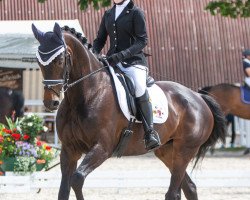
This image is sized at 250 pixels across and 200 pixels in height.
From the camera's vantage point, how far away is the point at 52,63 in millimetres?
6578

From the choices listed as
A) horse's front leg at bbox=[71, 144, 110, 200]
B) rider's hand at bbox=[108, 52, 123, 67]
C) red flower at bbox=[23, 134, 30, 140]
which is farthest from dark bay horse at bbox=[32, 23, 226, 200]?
red flower at bbox=[23, 134, 30, 140]

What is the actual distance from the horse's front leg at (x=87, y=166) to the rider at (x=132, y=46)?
0.69 m

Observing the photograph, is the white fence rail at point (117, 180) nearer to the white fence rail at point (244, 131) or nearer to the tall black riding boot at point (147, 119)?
the tall black riding boot at point (147, 119)

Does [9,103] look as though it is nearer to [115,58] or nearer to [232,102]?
[232,102]

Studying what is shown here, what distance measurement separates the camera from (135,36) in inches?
292

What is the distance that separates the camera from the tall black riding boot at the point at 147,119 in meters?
7.32

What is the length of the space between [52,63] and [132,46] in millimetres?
1022

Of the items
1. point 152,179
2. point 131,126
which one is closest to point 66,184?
point 131,126

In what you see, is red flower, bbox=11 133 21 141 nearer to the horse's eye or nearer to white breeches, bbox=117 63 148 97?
white breeches, bbox=117 63 148 97

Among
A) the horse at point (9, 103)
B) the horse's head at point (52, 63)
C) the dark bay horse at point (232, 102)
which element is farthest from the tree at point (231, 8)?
the horse's head at point (52, 63)

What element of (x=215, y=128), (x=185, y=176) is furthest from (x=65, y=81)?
(x=215, y=128)

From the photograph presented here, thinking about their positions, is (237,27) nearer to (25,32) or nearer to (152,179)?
(25,32)

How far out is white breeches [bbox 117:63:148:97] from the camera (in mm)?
7309

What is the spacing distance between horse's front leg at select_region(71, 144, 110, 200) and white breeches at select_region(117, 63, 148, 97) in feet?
2.57
